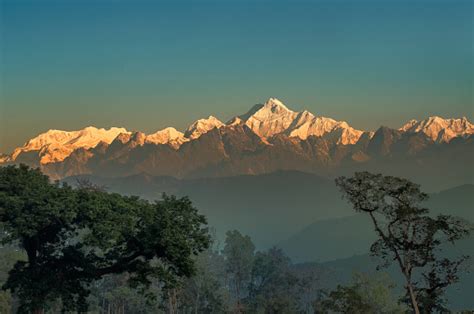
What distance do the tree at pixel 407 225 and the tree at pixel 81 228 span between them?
11.9 m

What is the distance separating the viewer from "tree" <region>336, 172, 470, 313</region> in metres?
38.0

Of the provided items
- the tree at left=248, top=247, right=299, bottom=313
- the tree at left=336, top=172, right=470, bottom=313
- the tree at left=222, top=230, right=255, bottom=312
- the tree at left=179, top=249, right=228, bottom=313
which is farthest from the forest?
the tree at left=222, top=230, right=255, bottom=312

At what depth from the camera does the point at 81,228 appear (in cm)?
4031

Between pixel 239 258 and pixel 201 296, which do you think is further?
pixel 239 258

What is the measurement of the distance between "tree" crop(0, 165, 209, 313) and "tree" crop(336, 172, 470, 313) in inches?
470

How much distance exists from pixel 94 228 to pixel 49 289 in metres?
6.07

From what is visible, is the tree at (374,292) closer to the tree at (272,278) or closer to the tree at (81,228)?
the tree at (272,278)

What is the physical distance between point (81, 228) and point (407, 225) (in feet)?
73.5

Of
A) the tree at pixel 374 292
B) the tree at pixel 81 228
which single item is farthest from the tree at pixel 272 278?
the tree at pixel 81 228

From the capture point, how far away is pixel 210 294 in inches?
3824

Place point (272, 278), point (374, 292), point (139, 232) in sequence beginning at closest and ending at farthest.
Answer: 1. point (139, 232)
2. point (374, 292)
3. point (272, 278)

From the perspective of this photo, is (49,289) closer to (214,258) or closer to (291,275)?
(291,275)

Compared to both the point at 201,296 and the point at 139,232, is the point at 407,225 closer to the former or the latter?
the point at 139,232

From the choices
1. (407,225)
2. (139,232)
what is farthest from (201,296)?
(407,225)
